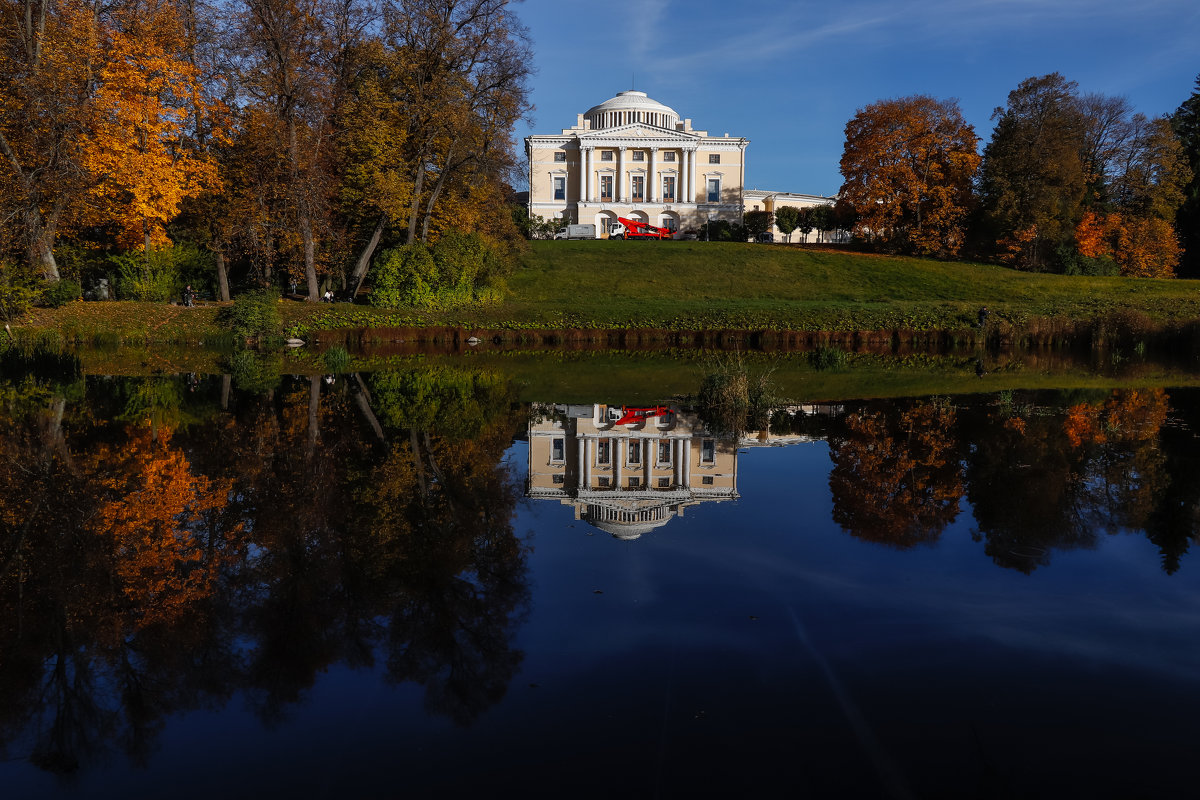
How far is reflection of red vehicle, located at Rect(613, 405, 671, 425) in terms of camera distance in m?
12.8

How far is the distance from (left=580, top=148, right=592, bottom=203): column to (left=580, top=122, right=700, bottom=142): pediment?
1.24 m

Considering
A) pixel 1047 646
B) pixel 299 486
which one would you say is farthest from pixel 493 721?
pixel 299 486

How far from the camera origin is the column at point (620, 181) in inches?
2642

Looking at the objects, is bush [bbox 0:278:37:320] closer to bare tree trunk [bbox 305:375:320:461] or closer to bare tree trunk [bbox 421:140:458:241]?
bare tree trunk [bbox 305:375:320:461]

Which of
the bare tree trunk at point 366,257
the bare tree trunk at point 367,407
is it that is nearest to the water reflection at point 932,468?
the bare tree trunk at point 367,407

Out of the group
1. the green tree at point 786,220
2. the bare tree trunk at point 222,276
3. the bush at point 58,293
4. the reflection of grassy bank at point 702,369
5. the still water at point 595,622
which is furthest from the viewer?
the green tree at point 786,220

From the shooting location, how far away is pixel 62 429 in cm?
1144

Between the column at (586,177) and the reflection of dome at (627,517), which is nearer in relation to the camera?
the reflection of dome at (627,517)

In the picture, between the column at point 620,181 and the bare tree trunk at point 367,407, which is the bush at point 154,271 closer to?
the bare tree trunk at point 367,407

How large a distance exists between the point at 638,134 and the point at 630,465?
197 feet

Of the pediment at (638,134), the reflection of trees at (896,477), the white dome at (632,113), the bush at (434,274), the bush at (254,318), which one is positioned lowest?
the reflection of trees at (896,477)

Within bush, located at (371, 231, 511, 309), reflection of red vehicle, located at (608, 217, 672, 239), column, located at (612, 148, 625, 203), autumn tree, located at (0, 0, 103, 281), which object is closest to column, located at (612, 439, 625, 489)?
bush, located at (371, 231, 511, 309)

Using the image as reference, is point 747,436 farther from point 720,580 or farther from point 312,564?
point 312,564

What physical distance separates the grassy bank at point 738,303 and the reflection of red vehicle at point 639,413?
14.8m
